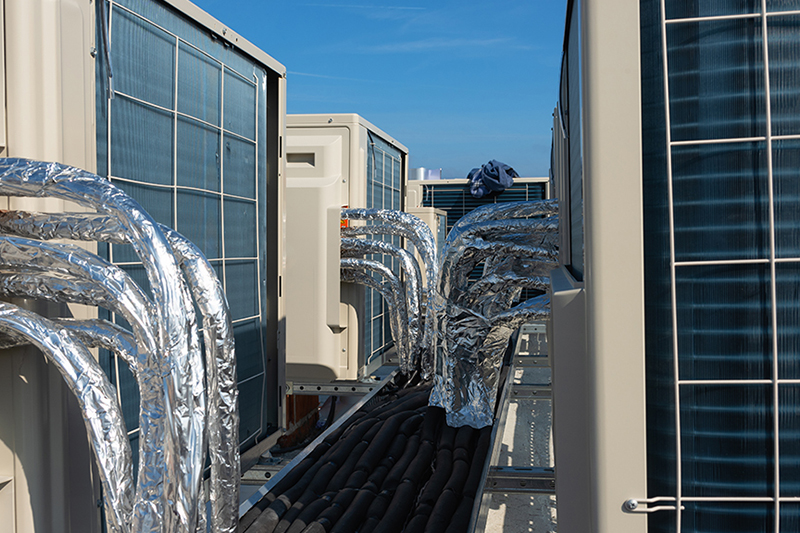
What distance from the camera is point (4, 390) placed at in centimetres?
134

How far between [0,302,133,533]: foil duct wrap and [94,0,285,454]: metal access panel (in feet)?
1.76

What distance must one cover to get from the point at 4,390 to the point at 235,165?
136cm

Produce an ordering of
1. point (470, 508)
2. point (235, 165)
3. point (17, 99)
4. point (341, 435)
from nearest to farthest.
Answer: point (17, 99), point (470, 508), point (235, 165), point (341, 435)

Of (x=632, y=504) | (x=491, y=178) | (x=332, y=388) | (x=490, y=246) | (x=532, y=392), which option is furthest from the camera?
(x=491, y=178)

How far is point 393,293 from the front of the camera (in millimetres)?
4172

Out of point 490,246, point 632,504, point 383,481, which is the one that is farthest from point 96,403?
point 490,246

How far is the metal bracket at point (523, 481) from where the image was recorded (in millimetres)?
2754

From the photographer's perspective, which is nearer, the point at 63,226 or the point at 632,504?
the point at 632,504

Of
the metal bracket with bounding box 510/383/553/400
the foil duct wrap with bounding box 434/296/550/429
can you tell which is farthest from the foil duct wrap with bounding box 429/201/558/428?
the metal bracket with bounding box 510/383/553/400

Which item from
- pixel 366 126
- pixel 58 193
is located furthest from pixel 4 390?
pixel 366 126

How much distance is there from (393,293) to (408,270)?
19 centimetres

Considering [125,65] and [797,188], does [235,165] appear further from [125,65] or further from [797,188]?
[797,188]

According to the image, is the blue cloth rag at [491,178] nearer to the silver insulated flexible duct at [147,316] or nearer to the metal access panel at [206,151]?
the metal access panel at [206,151]

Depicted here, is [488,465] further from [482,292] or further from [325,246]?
[325,246]
